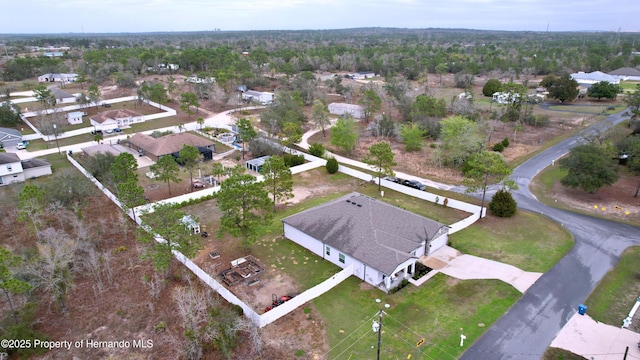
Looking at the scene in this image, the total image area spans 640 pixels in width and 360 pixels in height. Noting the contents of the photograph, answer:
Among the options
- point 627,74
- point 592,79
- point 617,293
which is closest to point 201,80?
point 617,293

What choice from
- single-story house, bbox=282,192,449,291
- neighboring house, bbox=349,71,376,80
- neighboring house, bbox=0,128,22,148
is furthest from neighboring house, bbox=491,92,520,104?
neighboring house, bbox=0,128,22,148

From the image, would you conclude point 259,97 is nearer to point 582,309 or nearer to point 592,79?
point 582,309

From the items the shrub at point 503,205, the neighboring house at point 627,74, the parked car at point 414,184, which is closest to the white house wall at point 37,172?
the parked car at point 414,184

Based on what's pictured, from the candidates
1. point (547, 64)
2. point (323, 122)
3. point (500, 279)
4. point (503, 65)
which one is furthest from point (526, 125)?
point (547, 64)

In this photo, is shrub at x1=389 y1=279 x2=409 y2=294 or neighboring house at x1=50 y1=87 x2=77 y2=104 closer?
shrub at x1=389 y1=279 x2=409 y2=294

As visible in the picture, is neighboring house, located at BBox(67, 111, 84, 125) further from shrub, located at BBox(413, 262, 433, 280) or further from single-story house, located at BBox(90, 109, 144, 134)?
shrub, located at BBox(413, 262, 433, 280)

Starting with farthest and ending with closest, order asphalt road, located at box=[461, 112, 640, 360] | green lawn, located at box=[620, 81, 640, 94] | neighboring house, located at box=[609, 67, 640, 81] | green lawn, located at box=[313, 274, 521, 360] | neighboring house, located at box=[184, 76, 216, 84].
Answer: neighboring house, located at box=[609, 67, 640, 81] → green lawn, located at box=[620, 81, 640, 94] → neighboring house, located at box=[184, 76, 216, 84] → asphalt road, located at box=[461, 112, 640, 360] → green lawn, located at box=[313, 274, 521, 360]
